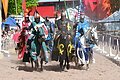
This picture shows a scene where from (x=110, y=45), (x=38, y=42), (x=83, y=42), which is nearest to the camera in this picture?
(x=38, y=42)

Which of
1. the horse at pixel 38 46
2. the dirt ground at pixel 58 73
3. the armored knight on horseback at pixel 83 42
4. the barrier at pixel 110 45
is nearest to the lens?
the dirt ground at pixel 58 73

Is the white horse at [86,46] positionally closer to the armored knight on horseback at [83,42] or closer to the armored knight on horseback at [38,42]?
the armored knight on horseback at [83,42]

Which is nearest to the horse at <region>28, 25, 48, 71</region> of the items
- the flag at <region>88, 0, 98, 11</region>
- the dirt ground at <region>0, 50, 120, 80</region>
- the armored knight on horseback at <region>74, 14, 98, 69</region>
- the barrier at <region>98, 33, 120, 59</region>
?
the dirt ground at <region>0, 50, 120, 80</region>

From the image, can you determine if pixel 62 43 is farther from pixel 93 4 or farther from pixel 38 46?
pixel 93 4

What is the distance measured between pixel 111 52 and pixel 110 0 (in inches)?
2039

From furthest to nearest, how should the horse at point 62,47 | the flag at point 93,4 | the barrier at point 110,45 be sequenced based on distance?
the flag at point 93,4 → the barrier at point 110,45 → the horse at point 62,47

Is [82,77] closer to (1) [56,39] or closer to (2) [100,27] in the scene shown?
(1) [56,39]

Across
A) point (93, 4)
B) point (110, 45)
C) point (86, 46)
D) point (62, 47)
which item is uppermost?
point (62, 47)

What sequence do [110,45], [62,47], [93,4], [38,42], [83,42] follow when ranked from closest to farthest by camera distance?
1. [38,42]
2. [62,47]
3. [83,42]
4. [110,45]
5. [93,4]

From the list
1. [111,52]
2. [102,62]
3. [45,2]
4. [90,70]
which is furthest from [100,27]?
[45,2]

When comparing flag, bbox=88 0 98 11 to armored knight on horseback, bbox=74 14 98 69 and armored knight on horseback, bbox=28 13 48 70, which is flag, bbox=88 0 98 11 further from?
armored knight on horseback, bbox=28 13 48 70

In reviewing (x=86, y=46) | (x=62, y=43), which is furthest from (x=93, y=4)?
(x=62, y=43)

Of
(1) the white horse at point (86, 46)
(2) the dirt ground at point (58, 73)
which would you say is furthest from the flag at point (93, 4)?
(1) the white horse at point (86, 46)

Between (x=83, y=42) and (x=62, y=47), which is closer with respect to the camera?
(x=62, y=47)
